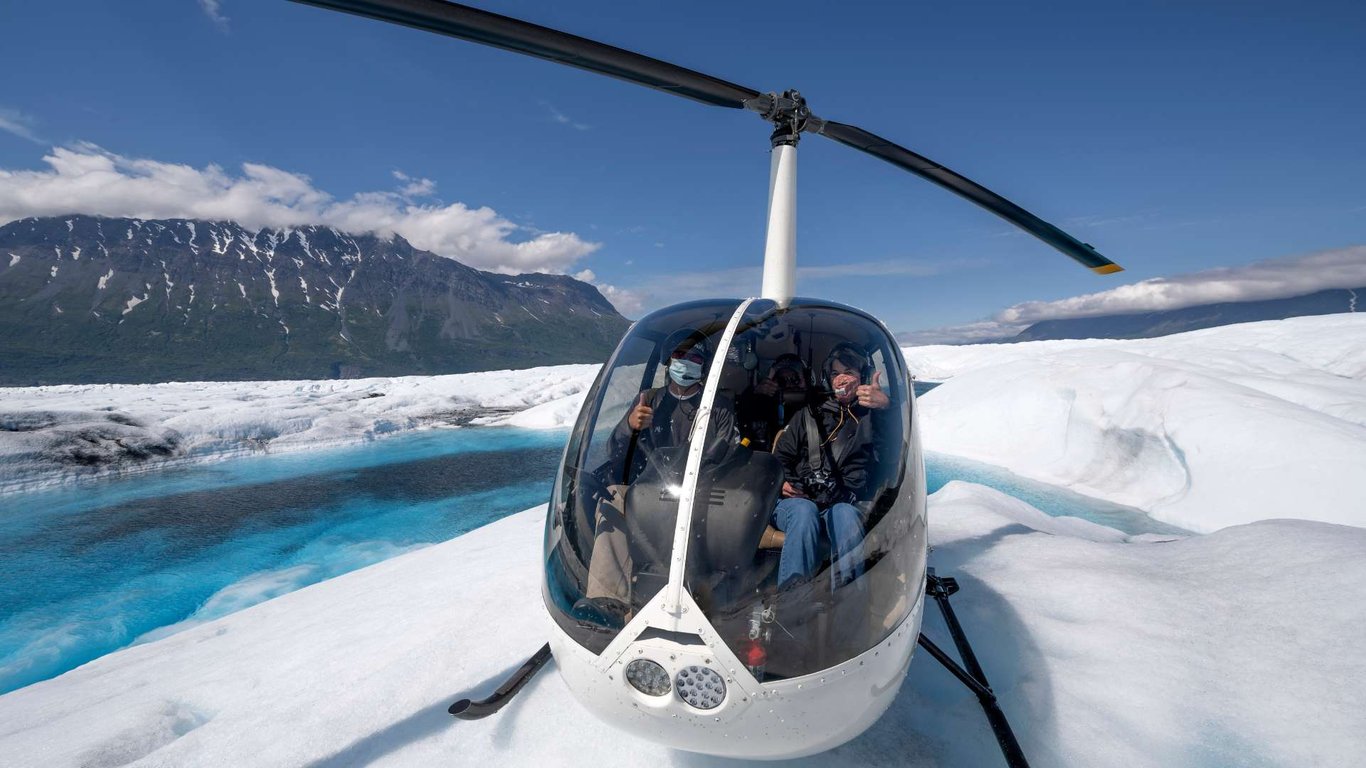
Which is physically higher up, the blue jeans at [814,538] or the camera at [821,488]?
the camera at [821,488]

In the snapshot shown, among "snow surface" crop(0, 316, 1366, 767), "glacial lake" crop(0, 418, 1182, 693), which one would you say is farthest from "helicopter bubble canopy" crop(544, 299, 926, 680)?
"glacial lake" crop(0, 418, 1182, 693)

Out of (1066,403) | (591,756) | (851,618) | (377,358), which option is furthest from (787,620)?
(377,358)

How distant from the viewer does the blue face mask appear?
254 centimetres

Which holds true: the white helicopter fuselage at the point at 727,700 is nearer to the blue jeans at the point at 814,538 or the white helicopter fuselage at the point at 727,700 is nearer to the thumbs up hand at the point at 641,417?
the blue jeans at the point at 814,538

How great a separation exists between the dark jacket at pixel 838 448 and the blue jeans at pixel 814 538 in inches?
8.7

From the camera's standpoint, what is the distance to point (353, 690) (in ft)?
11.1

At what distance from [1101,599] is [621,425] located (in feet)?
12.1

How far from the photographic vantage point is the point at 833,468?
8.51 feet

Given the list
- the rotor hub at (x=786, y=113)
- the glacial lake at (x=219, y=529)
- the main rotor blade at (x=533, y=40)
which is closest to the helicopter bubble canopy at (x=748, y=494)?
the main rotor blade at (x=533, y=40)

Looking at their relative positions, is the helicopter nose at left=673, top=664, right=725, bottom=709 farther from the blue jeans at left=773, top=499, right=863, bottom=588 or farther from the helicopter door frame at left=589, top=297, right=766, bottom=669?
the blue jeans at left=773, top=499, right=863, bottom=588

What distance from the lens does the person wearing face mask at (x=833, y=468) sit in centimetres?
208

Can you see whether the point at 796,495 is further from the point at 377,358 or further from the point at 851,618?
the point at 377,358

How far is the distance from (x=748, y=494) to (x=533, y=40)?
2.65 metres

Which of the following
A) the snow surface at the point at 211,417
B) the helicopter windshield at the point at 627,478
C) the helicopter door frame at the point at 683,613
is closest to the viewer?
the helicopter door frame at the point at 683,613
